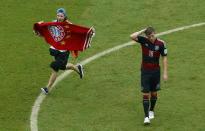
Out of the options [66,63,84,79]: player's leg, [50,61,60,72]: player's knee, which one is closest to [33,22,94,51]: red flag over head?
[50,61,60,72]: player's knee

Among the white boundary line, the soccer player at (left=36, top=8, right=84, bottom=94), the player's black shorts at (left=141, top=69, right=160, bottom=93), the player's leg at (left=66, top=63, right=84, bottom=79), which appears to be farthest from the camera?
the player's leg at (left=66, top=63, right=84, bottom=79)

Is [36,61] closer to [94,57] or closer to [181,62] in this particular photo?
[94,57]

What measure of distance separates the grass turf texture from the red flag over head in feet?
3.69

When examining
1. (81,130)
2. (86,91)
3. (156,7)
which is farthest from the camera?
(156,7)

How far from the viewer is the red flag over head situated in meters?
16.7

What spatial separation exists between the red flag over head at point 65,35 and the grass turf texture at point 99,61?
1.12m

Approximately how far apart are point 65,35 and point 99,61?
2.16 meters

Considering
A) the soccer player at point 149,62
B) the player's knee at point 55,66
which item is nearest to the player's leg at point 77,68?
the player's knee at point 55,66

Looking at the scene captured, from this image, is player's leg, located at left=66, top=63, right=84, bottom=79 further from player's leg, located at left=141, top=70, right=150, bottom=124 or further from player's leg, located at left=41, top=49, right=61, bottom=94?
player's leg, located at left=141, top=70, right=150, bottom=124

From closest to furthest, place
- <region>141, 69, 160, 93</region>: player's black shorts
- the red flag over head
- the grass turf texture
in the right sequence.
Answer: <region>141, 69, 160, 93</region>: player's black shorts → the grass turf texture → the red flag over head

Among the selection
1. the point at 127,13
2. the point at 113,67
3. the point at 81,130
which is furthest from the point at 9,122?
the point at 127,13

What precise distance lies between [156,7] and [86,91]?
642 centimetres

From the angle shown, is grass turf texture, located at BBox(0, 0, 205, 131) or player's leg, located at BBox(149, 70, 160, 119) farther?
grass turf texture, located at BBox(0, 0, 205, 131)

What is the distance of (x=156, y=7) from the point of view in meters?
22.4
